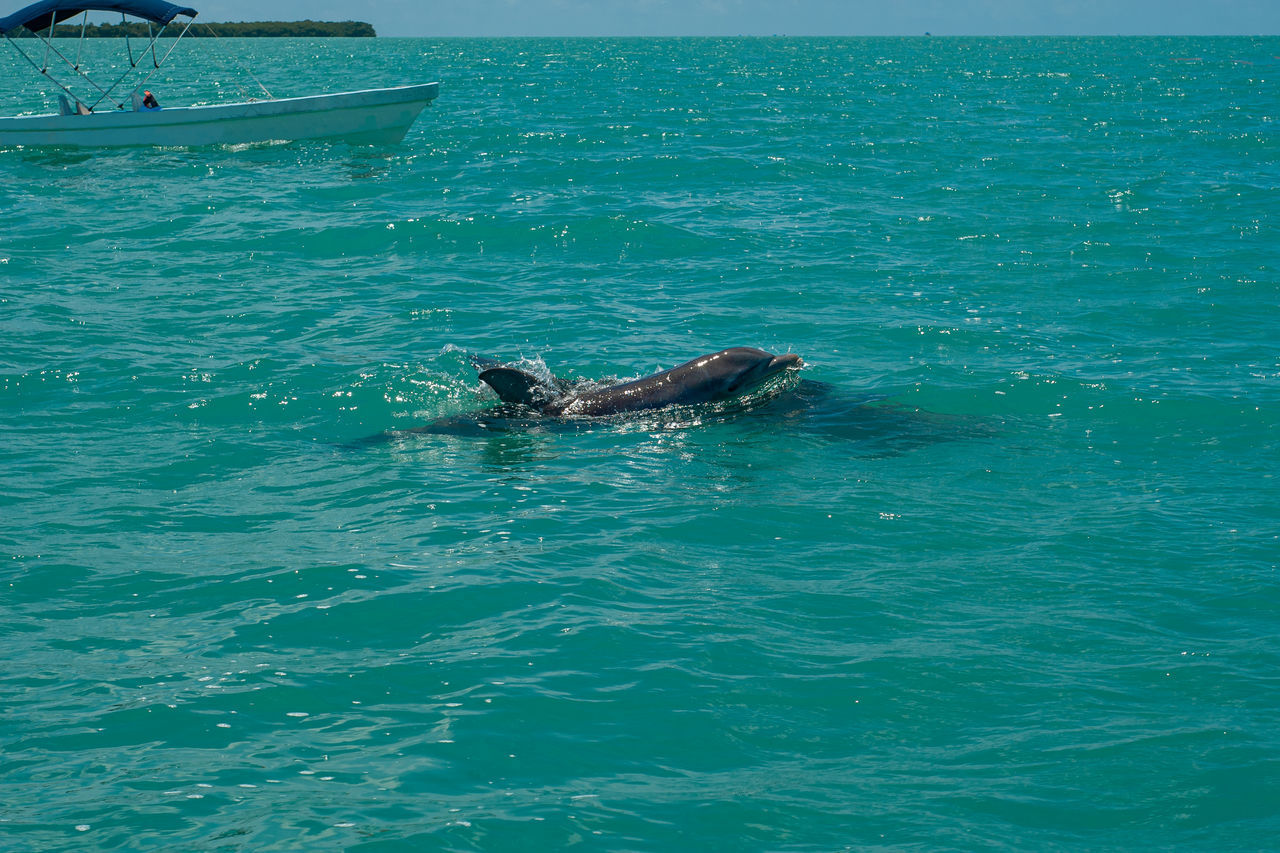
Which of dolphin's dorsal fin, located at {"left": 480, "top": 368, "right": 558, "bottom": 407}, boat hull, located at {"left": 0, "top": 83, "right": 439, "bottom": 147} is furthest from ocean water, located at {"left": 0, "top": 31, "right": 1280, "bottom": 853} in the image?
boat hull, located at {"left": 0, "top": 83, "right": 439, "bottom": 147}

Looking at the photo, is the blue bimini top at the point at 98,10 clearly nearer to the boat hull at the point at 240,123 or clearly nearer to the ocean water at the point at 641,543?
the boat hull at the point at 240,123

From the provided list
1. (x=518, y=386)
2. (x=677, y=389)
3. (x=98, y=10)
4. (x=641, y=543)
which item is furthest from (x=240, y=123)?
(x=641, y=543)

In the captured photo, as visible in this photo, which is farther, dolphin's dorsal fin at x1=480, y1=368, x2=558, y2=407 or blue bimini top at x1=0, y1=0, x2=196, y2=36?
blue bimini top at x1=0, y1=0, x2=196, y2=36

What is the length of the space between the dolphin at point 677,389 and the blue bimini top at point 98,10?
23.8m

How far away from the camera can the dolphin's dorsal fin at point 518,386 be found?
10648 mm

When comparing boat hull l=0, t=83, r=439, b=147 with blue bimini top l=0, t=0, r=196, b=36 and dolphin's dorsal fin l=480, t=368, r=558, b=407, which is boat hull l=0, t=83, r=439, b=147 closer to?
blue bimini top l=0, t=0, r=196, b=36

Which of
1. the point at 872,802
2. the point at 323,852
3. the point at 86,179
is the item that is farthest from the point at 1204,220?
the point at 86,179

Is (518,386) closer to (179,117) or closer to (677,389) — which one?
(677,389)

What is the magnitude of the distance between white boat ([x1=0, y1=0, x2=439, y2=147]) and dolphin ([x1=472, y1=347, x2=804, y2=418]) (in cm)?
2304

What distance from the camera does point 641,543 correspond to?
8.23 meters

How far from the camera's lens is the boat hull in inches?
1188

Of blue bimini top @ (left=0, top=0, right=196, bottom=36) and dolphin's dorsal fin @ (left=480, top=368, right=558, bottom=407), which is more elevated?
blue bimini top @ (left=0, top=0, right=196, bottom=36)

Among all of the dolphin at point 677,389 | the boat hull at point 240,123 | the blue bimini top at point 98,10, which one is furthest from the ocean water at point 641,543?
the blue bimini top at point 98,10

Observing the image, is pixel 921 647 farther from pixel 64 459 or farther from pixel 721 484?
pixel 64 459
